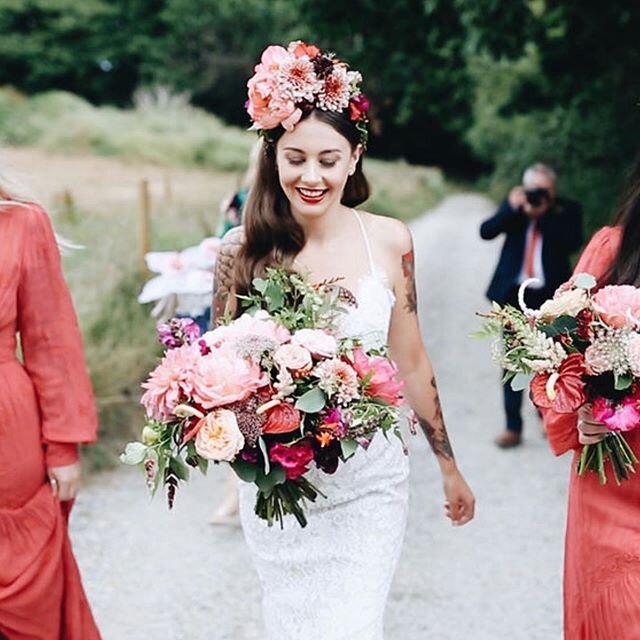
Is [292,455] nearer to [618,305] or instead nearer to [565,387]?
[565,387]

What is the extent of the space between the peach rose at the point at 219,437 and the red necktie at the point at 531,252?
16.8 feet

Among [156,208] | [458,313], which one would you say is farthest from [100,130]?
[458,313]

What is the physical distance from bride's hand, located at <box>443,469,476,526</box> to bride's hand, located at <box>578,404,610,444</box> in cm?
77

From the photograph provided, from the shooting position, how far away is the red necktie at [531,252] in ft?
24.7

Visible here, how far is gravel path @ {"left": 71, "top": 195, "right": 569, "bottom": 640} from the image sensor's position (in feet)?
16.5

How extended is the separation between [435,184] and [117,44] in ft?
65.3

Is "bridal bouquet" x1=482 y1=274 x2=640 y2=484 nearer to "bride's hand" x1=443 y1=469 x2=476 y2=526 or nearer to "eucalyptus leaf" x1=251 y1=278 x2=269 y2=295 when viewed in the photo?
"eucalyptus leaf" x1=251 y1=278 x2=269 y2=295

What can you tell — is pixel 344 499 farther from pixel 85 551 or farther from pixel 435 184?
pixel 435 184

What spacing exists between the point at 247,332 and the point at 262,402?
0.70ft

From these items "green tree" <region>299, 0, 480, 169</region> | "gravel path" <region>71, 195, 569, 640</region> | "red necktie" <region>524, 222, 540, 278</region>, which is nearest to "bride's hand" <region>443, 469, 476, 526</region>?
"gravel path" <region>71, 195, 569, 640</region>

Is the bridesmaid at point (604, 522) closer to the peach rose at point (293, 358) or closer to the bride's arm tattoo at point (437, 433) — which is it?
the bride's arm tattoo at point (437, 433)

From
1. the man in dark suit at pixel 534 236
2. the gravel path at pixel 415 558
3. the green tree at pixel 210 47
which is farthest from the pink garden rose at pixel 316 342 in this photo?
the green tree at pixel 210 47

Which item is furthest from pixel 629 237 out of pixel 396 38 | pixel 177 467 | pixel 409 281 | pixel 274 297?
pixel 396 38

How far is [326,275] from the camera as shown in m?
3.30
